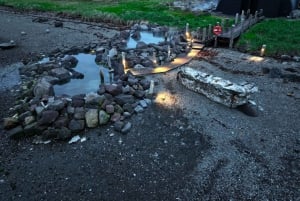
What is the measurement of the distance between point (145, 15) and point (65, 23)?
10066 mm

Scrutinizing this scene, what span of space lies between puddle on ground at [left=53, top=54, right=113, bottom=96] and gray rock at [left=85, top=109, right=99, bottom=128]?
436 cm

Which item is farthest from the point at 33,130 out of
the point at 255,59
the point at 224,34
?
the point at 224,34

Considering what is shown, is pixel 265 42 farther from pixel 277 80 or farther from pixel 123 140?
pixel 123 140

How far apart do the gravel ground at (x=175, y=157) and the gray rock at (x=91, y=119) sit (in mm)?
468

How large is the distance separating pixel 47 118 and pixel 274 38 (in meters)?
21.1

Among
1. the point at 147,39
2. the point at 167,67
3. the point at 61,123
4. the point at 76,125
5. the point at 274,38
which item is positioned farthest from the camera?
the point at 147,39

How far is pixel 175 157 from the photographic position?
11562 millimetres

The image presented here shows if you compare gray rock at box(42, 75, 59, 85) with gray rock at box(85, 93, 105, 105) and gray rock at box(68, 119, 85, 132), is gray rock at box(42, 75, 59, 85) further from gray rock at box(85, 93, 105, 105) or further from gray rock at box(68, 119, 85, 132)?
gray rock at box(68, 119, 85, 132)

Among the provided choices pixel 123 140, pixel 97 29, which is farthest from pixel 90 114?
pixel 97 29

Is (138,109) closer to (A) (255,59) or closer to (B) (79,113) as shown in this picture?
(B) (79,113)

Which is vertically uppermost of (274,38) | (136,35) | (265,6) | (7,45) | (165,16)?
(265,6)

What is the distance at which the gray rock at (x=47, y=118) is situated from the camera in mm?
12914

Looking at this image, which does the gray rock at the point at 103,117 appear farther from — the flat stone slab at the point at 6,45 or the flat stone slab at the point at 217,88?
the flat stone slab at the point at 6,45

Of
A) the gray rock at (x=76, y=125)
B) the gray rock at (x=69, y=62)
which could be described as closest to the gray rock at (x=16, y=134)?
the gray rock at (x=76, y=125)
